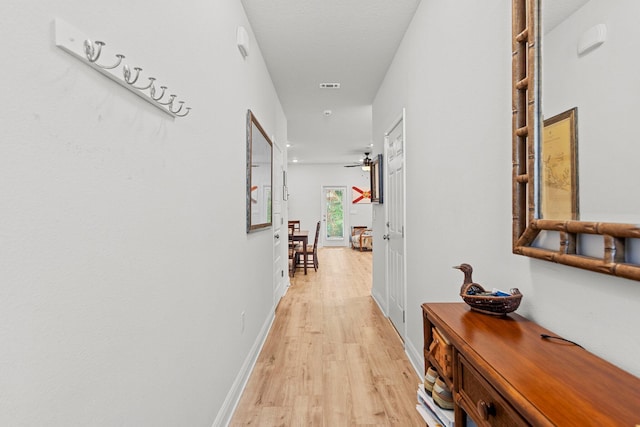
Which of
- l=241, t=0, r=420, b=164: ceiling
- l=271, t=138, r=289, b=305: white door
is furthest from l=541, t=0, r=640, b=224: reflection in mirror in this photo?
l=271, t=138, r=289, b=305: white door

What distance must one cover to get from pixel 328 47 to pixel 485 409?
9.60ft

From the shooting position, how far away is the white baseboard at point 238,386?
70.8 inches

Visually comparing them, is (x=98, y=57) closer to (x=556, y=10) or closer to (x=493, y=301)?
(x=556, y=10)

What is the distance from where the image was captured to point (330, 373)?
246 centimetres

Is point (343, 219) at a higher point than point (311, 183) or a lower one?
lower

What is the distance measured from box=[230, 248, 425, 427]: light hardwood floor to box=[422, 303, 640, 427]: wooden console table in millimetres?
1034

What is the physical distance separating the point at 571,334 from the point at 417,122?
72.3 inches

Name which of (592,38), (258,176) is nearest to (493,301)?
(592,38)

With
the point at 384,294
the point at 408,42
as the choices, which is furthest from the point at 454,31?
the point at 384,294

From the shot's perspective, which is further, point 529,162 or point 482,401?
point 529,162

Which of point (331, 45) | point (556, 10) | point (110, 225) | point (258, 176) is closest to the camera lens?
point (110, 225)

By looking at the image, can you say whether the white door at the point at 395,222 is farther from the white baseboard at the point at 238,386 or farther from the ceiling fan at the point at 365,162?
the ceiling fan at the point at 365,162

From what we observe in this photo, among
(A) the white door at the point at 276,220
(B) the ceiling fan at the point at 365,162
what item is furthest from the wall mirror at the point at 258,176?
(B) the ceiling fan at the point at 365,162

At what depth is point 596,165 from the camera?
886 millimetres
